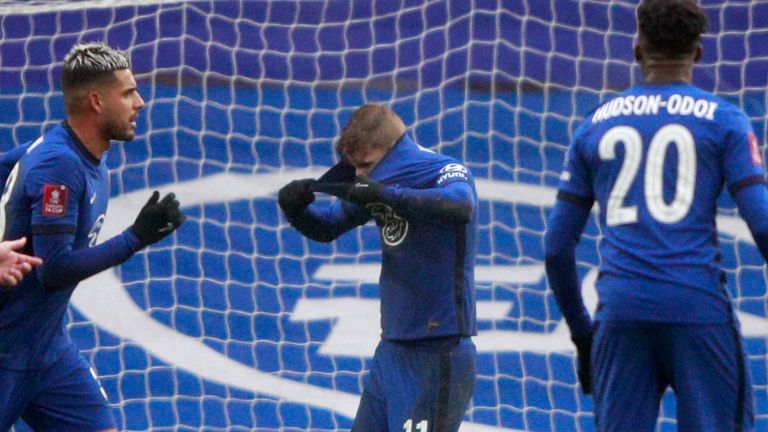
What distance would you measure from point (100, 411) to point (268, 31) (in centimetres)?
232

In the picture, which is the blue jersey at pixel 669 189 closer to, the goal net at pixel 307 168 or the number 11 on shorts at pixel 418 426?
the number 11 on shorts at pixel 418 426

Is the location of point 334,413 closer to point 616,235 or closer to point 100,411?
point 100,411

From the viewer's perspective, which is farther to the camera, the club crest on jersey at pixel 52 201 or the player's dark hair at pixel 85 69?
the player's dark hair at pixel 85 69

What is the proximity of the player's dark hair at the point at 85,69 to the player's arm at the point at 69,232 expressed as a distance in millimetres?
364

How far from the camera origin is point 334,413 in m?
6.39

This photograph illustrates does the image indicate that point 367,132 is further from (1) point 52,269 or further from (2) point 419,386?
(1) point 52,269

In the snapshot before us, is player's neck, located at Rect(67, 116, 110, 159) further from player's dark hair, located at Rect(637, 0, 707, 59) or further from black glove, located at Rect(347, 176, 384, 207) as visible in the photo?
player's dark hair, located at Rect(637, 0, 707, 59)

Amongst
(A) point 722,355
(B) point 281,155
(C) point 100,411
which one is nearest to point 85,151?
(C) point 100,411

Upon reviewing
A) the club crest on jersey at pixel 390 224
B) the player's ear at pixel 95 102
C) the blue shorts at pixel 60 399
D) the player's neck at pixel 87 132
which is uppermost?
the player's ear at pixel 95 102

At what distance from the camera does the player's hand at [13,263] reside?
13.9ft

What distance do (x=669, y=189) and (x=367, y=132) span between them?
1487 millimetres

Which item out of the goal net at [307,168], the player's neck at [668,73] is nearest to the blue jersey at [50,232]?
the goal net at [307,168]

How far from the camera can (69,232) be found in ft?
14.7

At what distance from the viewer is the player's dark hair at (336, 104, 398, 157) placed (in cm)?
472
